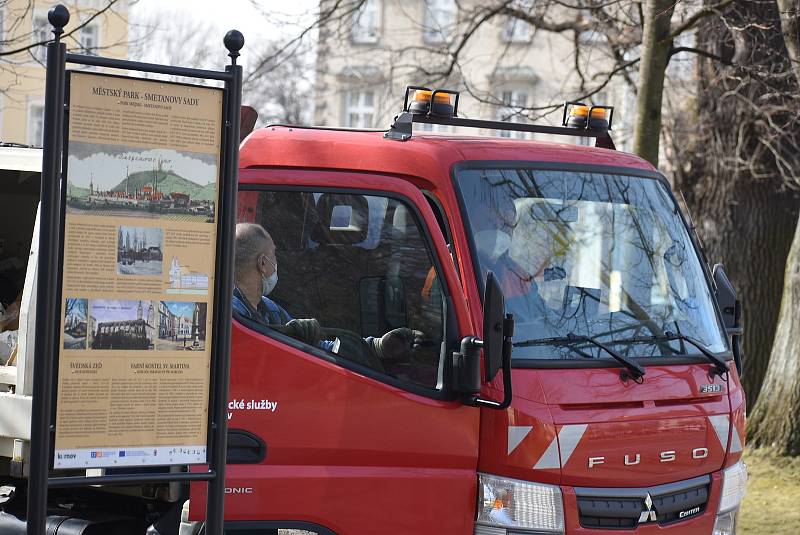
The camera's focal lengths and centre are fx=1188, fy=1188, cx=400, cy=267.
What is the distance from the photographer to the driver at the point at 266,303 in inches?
189

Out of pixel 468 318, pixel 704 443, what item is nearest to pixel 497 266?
pixel 468 318

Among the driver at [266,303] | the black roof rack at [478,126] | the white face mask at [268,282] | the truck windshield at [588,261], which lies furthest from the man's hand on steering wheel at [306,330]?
the black roof rack at [478,126]

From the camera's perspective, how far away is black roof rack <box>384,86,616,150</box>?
5.19m

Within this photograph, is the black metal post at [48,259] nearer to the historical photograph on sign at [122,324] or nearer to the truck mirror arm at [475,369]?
the historical photograph on sign at [122,324]

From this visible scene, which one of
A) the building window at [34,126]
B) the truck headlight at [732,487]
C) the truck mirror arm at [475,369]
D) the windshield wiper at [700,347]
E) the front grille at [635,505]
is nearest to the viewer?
the truck mirror arm at [475,369]

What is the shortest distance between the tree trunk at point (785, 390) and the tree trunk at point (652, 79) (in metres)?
1.60

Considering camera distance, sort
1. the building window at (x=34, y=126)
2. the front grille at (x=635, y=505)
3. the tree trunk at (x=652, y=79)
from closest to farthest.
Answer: the front grille at (x=635, y=505) < the tree trunk at (x=652, y=79) < the building window at (x=34, y=126)

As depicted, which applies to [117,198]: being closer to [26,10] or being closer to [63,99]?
[63,99]

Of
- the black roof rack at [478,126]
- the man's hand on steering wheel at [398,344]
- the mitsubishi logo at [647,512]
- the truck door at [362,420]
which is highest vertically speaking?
the black roof rack at [478,126]

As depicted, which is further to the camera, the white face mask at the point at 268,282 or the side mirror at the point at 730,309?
the side mirror at the point at 730,309

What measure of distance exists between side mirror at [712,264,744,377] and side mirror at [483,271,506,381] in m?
1.63

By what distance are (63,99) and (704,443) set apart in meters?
2.97

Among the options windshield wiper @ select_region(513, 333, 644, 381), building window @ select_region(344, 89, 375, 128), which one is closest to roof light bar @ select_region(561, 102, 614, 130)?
windshield wiper @ select_region(513, 333, 644, 381)

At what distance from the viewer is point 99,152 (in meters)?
4.02
